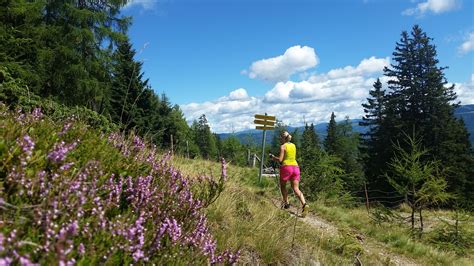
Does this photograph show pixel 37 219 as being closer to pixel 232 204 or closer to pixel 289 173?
pixel 232 204

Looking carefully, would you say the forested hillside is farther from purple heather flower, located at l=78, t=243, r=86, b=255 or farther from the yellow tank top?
the yellow tank top

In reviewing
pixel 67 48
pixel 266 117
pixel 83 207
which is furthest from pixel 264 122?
pixel 83 207

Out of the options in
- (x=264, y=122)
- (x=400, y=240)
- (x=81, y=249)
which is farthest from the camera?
(x=264, y=122)

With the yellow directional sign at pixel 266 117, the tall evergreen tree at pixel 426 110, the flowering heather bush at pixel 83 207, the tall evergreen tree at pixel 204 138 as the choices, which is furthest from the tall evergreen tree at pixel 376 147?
the tall evergreen tree at pixel 204 138

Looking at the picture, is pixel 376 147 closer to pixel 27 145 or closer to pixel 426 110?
pixel 426 110

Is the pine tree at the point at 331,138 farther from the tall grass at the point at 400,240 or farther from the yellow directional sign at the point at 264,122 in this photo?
the tall grass at the point at 400,240

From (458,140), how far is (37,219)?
152 ft

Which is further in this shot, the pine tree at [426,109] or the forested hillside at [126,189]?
the pine tree at [426,109]

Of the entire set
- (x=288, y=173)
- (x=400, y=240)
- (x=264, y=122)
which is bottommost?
(x=400, y=240)

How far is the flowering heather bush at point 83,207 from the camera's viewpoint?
1931mm

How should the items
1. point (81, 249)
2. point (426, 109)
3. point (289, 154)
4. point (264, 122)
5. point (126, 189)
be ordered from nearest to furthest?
point (81, 249) → point (126, 189) → point (289, 154) → point (264, 122) → point (426, 109)

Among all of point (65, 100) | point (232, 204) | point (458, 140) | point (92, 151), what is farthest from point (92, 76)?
point (458, 140)

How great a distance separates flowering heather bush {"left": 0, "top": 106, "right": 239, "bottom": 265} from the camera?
1.93m

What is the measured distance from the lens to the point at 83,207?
93.2 inches
